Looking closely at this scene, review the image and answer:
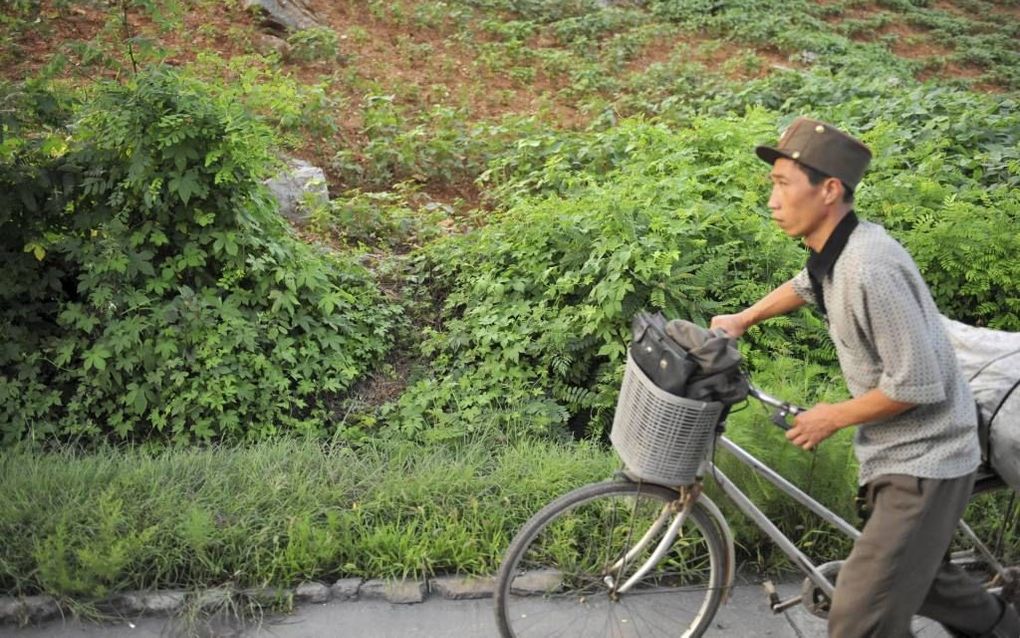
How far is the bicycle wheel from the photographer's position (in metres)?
3.36

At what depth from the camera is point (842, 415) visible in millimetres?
2873

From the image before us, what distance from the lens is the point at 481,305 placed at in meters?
6.19

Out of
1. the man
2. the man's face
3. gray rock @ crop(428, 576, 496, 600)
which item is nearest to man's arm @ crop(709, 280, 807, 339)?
the man

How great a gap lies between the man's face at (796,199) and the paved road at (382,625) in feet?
6.52

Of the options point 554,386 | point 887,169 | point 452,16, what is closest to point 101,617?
point 554,386

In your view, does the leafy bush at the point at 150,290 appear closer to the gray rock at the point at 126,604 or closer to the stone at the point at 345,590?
the gray rock at the point at 126,604

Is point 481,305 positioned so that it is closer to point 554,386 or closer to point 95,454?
point 554,386

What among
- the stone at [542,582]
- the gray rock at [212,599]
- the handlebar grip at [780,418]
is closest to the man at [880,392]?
the handlebar grip at [780,418]

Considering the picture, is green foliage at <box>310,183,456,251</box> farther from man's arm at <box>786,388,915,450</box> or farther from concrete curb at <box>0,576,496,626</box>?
man's arm at <box>786,388,915,450</box>

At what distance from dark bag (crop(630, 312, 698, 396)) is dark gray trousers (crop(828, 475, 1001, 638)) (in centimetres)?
77

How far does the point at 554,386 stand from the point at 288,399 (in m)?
1.67

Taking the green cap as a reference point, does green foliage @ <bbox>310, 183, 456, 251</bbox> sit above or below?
below

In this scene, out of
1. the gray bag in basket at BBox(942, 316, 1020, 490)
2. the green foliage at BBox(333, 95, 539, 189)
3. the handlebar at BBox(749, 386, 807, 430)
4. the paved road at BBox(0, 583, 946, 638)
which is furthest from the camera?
the green foliage at BBox(333, 95, 539, 189)

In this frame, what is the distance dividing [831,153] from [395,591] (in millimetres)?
2708
